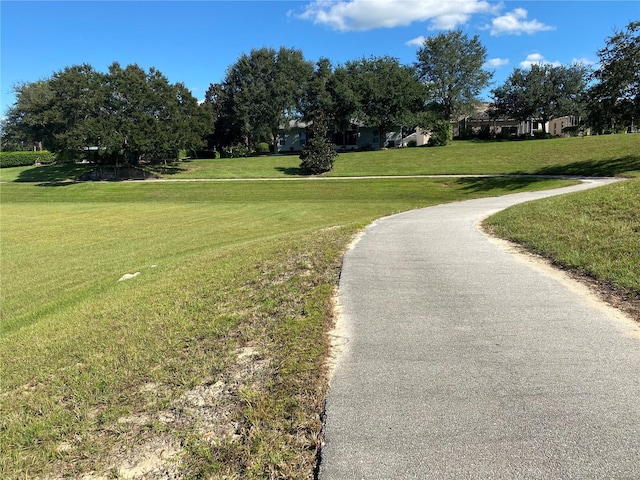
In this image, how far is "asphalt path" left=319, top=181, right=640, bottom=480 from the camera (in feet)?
8.05

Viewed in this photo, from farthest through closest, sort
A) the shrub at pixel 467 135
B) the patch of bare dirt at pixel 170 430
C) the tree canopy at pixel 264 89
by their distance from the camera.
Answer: the shrub at pixel 467 135, the tree canopy at pixel 264 89, the patch of bare dirt at pixel 170 430

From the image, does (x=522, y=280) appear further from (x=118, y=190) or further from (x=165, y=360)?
(x=118, y=190)

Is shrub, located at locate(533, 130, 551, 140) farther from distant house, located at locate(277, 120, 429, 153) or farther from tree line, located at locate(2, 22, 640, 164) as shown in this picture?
distant house, located at locate(277, 120, 429, 153)

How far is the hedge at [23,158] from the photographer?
193ft

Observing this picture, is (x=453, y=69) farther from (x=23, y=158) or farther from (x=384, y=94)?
(x=23, y=158)

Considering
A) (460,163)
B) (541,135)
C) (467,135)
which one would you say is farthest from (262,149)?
(541,135)

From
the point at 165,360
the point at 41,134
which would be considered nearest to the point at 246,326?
the point at 165,360

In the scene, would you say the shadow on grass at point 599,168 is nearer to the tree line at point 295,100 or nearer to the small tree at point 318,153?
the tree line at point 295,100

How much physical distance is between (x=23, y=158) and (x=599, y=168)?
66.7 metres

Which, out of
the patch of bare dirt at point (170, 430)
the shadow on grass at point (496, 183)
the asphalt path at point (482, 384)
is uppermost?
the shadow on grass at point (496, 183)

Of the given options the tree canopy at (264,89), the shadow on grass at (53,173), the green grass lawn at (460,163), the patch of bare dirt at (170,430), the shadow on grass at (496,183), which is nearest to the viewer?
the patch of bare dirt at (170,430)

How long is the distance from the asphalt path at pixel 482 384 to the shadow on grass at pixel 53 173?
45778 mm

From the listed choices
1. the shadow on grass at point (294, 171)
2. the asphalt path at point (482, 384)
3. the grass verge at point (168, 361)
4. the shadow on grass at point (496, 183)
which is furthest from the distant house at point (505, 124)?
the asphalt path at point (482, 384)

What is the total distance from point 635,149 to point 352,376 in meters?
37.8
